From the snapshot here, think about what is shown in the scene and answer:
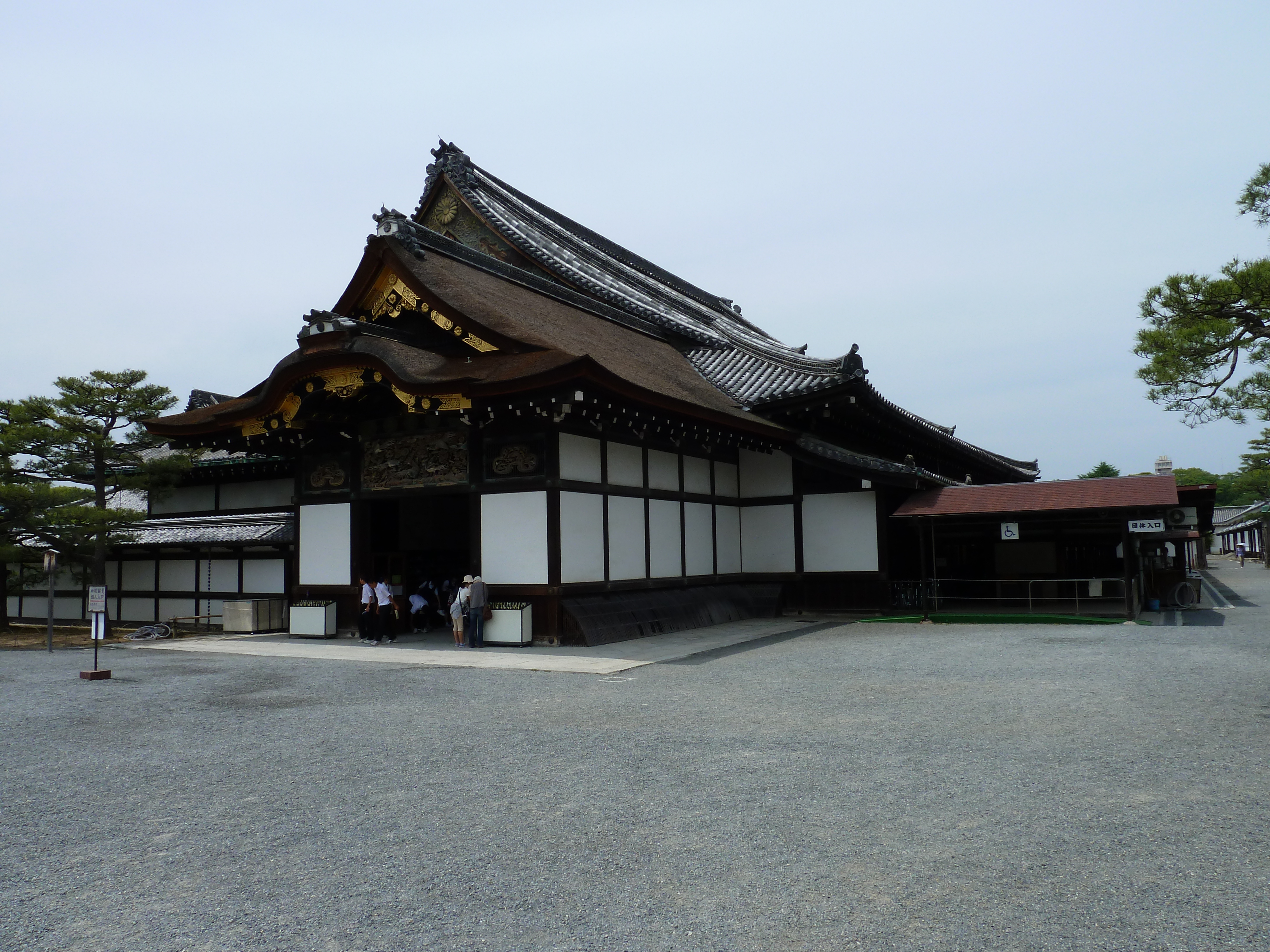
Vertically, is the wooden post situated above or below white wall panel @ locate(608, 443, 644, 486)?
below

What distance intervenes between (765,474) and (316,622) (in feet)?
33.3

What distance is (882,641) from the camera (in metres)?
15.0

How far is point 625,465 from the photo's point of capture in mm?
17094

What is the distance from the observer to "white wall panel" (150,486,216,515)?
2209 centimetres

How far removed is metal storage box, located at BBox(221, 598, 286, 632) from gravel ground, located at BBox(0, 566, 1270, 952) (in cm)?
893

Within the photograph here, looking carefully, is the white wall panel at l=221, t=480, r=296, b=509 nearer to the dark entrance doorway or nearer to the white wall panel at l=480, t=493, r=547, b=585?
the dark entrance doorway

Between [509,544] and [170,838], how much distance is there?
33.5 ft

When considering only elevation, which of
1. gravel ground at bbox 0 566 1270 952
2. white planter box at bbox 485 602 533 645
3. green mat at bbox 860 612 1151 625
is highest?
white planter box at bbox 485 602 533 645

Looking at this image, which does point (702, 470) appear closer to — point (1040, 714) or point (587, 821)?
point (1040, 714)

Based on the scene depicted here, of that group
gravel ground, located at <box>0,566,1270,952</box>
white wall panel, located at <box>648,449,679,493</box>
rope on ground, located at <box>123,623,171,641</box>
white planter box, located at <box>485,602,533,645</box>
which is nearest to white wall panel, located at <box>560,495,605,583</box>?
white planter box, located at <box>485,602,533,645</box>

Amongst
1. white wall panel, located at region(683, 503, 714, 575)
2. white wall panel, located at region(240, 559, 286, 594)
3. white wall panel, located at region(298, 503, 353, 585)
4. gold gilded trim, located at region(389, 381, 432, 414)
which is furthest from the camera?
white wall panel, located at region(240, 559, 286, 594)

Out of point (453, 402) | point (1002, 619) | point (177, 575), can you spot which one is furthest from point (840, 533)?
point (177, 575)

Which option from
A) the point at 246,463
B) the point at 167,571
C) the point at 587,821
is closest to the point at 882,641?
the point at 587,821

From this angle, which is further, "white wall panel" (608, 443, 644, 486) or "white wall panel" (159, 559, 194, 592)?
"white wall panel" (159, 559, 194, 592)
